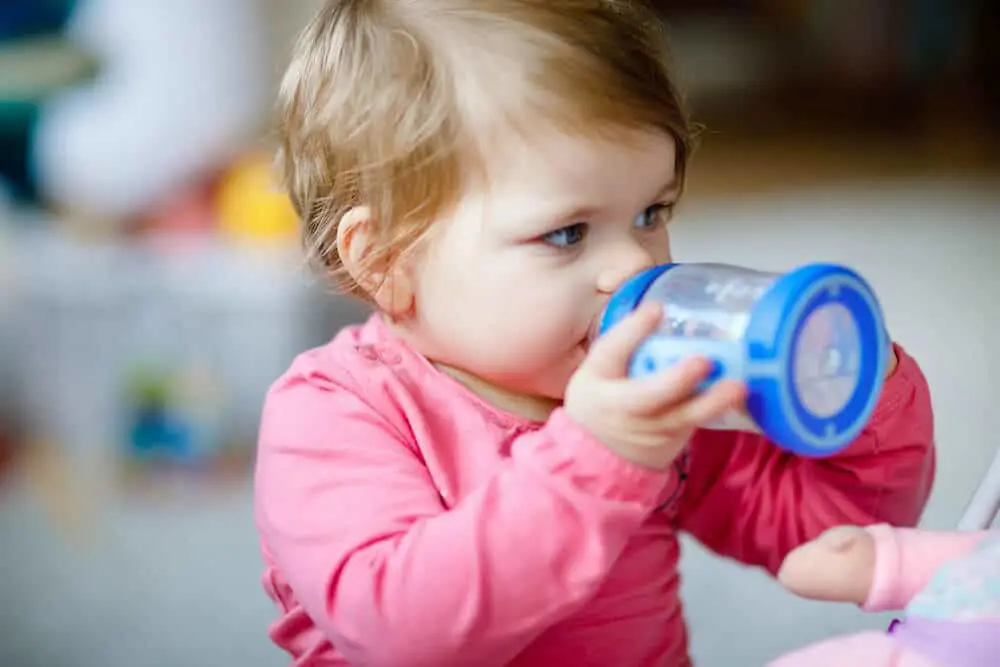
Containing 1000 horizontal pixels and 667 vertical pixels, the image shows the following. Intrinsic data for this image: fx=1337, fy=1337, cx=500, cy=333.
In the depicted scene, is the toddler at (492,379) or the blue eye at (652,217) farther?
the blue eye at (652,217)

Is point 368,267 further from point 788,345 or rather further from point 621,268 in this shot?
point 788,345

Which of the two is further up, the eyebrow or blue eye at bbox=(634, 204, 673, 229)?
the eyebrow

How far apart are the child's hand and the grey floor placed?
1.48 feet

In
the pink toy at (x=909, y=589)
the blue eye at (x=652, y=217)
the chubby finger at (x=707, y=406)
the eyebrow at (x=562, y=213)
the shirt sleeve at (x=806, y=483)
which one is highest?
the eyebrow at (x=562, y=213)

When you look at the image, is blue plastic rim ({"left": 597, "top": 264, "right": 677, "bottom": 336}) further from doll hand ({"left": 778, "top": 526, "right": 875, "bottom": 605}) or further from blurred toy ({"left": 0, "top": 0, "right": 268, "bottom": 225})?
blurred toy ({"left": 0, "top": 0, "right": 268, "bottom": 225})

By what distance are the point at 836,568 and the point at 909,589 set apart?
3 centimetres

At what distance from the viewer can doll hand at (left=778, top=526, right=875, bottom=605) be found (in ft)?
1.81

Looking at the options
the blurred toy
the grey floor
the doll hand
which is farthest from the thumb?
the blurred toy

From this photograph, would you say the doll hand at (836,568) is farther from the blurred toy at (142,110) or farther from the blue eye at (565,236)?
the blurred toy at (142,110)

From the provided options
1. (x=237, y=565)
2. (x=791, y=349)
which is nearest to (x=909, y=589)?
(x=791, y=349)

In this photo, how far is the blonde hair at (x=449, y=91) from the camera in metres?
0.65

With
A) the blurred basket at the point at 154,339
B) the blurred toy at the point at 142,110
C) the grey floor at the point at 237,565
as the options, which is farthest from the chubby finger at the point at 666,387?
the blurred toy at the point at 142,110

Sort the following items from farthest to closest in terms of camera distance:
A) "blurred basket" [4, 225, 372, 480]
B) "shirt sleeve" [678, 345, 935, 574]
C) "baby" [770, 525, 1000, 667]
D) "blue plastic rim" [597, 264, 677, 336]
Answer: "blurred basket" [4, 225, 372, 480] → "shirt sleeve" [678, 345, 935, 574] → "blue plastic rim" [597, 264, 677, 336] → "baby" [770, 525, 1000, 667]

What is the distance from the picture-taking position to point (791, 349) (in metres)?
0.54
